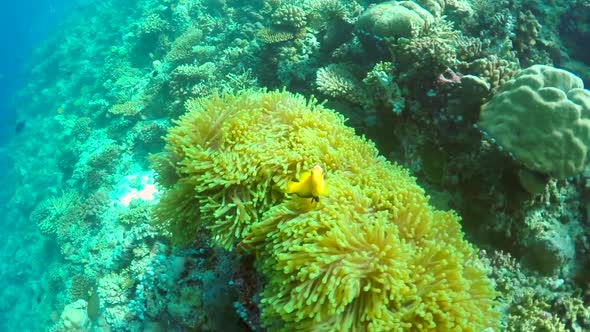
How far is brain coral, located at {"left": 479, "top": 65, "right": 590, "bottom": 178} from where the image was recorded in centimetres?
338

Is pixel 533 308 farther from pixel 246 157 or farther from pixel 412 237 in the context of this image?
pixel 246 157

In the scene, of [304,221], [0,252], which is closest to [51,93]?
[0,252]

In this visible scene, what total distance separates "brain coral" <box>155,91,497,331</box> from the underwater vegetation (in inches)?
0.5

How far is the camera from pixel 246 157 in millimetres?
2994

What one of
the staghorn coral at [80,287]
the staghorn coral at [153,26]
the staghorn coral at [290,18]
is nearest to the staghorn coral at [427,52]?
the staghorn coral at [290,18]

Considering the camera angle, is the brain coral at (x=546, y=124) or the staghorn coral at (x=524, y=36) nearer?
the brain coral at (x=546, y=124)

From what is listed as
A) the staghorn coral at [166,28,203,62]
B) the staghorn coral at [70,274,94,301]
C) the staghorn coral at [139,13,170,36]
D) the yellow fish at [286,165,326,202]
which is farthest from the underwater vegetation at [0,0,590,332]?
the staghorn coral at [139,13,170,36]

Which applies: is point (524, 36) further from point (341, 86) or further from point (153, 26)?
point (153, 26)

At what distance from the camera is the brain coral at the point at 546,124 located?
3.38 metres

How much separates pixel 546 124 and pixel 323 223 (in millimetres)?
2297

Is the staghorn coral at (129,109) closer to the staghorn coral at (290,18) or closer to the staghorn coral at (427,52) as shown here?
the staghorn coral at (290,18)

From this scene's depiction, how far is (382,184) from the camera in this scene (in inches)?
112

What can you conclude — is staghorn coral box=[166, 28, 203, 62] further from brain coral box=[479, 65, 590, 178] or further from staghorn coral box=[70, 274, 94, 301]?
brain coral box=[479, 65, 590, 178]

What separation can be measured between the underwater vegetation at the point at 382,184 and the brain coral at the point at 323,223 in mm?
14
